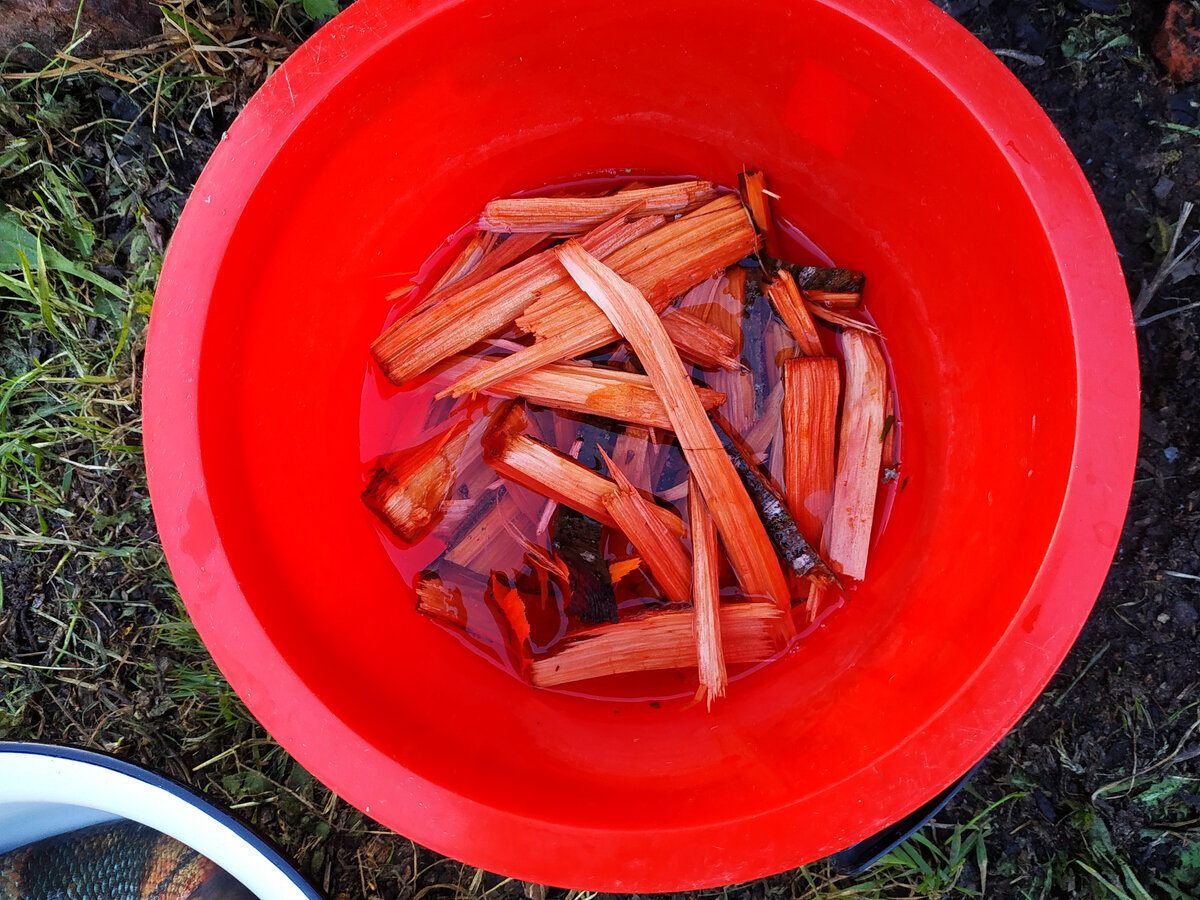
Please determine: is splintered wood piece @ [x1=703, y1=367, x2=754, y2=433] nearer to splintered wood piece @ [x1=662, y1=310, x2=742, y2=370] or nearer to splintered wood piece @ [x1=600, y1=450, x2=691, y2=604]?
splintered wood piece @ [x1=662, y1=310, x2=742, y2=370]

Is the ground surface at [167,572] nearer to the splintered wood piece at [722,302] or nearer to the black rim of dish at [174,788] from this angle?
the black rim of dish at [174,788]

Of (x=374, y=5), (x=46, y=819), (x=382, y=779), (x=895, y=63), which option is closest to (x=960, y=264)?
(x=895, y=63)

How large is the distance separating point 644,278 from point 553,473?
1.26 ft

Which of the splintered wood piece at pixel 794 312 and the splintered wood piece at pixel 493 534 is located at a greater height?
the splintered wood piece at pixel 794 312

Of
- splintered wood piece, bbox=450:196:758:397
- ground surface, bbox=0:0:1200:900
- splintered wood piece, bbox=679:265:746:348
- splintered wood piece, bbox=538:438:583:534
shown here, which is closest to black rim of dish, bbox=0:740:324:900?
ground surface, bbox=0:0:1200:900

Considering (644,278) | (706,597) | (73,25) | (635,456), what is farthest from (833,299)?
(73,25)

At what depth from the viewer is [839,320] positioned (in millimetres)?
1482

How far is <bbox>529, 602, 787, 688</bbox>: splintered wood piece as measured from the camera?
1363mm

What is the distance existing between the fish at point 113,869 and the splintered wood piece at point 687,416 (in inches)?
42.2

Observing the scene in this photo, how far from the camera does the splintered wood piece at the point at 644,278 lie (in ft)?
4.53

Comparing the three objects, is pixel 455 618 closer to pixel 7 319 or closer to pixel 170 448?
pixel 170 448

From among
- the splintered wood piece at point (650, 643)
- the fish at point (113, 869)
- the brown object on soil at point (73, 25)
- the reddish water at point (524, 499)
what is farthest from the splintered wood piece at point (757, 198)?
the fish at point (113, 869)

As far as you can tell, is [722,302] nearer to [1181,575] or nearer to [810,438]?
[810,438]

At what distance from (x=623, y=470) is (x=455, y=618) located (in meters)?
0.41
